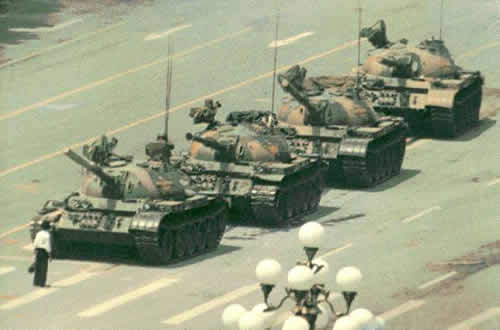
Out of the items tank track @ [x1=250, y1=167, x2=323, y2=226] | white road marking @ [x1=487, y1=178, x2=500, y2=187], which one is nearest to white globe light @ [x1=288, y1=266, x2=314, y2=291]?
tank track @ [x1=250, y1=167, x2=323, y2=226]

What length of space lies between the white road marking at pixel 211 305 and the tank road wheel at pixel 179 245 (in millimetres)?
3247

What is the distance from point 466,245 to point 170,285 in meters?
10.0

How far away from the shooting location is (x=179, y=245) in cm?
5819

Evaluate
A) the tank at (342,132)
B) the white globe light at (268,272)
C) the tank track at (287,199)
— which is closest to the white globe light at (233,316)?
the white globe light at (268,272)

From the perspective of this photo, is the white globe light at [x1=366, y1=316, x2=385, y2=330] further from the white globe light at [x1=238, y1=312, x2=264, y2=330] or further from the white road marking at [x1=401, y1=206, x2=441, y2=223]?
the white road marking at [x1=401, y1=206, x2=441, y2=223]

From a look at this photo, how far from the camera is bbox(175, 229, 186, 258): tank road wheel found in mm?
58000

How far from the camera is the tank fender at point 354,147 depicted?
221 ft

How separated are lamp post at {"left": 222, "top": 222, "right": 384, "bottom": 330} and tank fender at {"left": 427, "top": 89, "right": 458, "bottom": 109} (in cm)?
3766

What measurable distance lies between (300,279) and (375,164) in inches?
1270

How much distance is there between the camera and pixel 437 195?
66.9 metres

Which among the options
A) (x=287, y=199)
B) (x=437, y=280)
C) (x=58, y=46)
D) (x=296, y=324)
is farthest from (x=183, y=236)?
(x=58, y=46)

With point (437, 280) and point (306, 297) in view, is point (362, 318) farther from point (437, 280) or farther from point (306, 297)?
point (437, 280)

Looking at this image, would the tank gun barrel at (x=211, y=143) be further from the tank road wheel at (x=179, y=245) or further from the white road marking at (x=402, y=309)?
the white road marking at (x=402, y=309)

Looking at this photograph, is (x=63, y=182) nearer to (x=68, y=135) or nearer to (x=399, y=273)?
(x=68, y=135)
